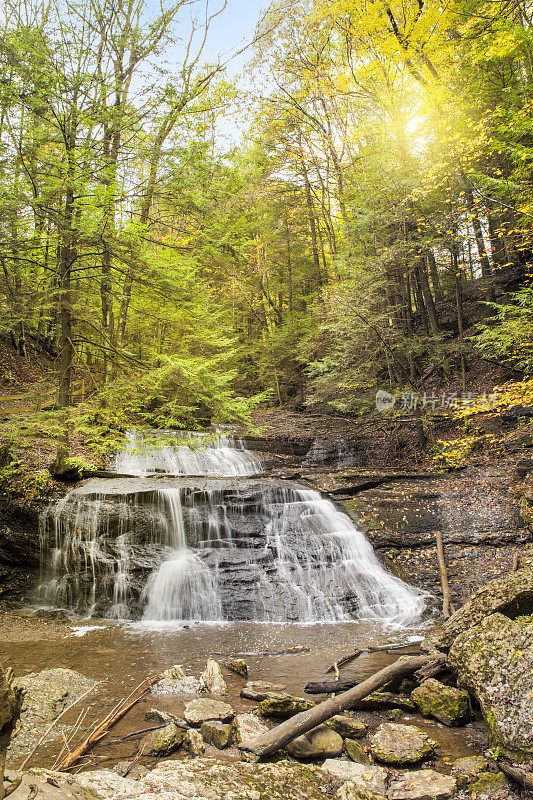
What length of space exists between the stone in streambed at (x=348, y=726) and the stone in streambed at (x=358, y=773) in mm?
503

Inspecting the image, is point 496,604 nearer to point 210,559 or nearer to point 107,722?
point 107,722

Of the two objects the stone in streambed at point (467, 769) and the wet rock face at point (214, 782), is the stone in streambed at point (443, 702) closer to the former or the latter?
the stone in streambed at point (467, 769)

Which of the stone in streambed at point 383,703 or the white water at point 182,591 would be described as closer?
the stone in streambed at point 383,703

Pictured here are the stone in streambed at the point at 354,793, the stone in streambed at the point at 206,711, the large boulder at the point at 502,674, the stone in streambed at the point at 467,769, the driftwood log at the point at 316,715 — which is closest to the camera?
the stone in streambed at the point at 354,793

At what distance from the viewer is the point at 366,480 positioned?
1112cm

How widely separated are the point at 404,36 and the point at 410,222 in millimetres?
4140

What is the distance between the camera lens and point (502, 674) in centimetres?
371

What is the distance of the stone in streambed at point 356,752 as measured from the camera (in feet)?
11.4

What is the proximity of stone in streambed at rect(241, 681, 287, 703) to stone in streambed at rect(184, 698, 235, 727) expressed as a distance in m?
0.38

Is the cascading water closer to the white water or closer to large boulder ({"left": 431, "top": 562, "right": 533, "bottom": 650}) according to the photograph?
the white water

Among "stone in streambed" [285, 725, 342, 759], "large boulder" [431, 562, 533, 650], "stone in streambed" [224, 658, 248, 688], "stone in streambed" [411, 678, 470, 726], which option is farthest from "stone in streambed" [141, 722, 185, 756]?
"large boulder" [431, 562, 533, 650]

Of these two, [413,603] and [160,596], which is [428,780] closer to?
[413,603]

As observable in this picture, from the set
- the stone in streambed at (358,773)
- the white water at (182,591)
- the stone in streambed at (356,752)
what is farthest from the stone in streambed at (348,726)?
the white water at (182,591)

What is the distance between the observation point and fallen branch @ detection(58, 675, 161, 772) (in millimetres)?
3292
